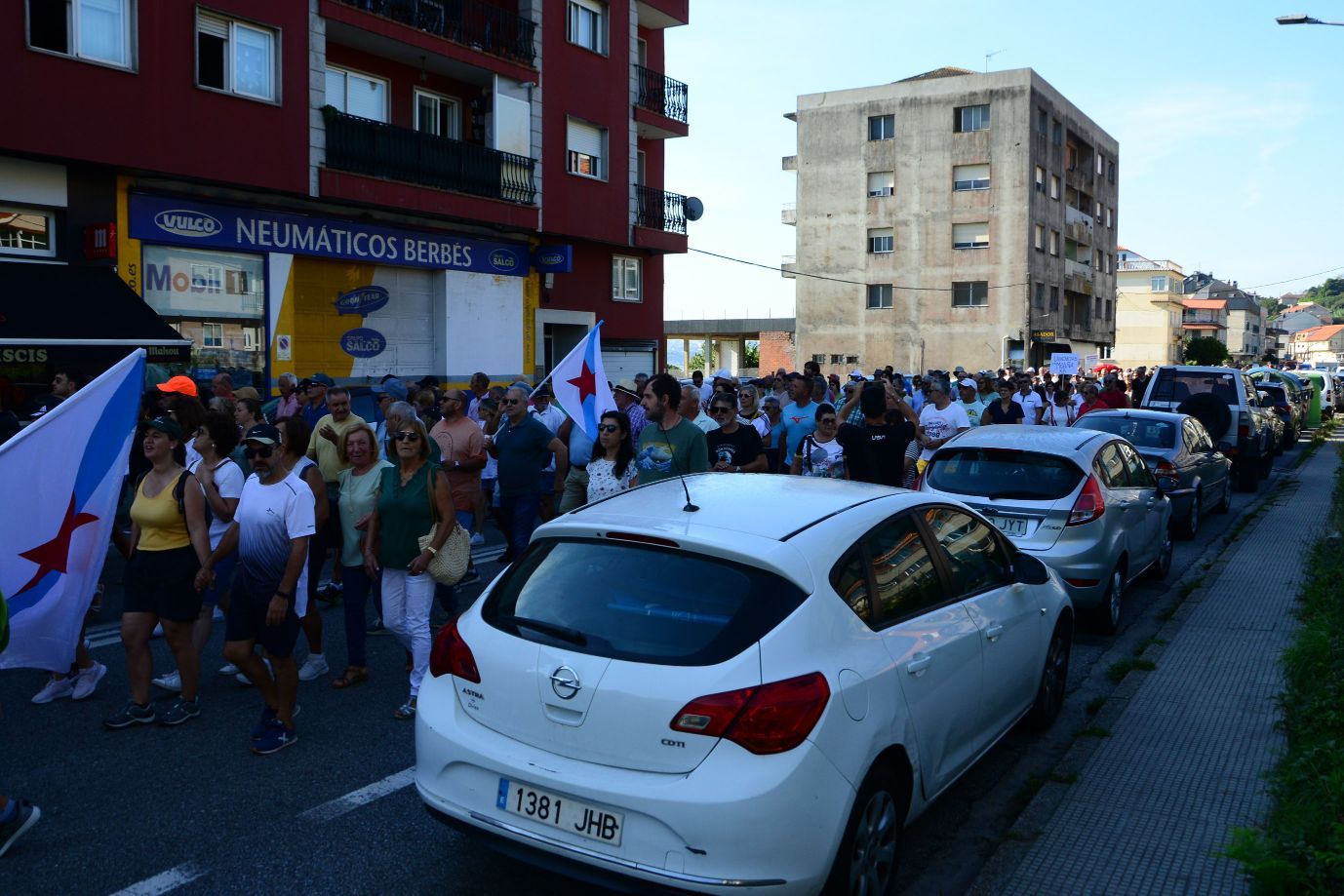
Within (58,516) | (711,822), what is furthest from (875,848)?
(58,516)

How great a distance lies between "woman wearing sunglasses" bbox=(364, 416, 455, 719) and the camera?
628 centimetres

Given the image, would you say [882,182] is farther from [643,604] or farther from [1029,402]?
[643,604]

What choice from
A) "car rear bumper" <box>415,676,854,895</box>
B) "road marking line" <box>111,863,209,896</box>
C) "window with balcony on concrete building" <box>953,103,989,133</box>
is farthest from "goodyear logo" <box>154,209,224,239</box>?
"window with balcony on concrete building" <box>953,103,989,133</box>

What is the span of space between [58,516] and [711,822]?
3.83m

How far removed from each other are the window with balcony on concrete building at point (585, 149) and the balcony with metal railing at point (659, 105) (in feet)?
5.37

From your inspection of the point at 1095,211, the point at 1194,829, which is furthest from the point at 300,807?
the point at 1095,211

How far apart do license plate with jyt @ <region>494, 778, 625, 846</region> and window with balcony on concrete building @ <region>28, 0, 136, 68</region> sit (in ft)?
46.9

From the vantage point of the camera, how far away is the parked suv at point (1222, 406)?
54.5ft

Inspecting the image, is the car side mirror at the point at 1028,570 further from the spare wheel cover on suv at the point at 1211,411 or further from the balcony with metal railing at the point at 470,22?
the balcony with metal railing at the point at 470,22

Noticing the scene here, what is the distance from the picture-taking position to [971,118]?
52.8 meters

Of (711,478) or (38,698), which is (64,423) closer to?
(38,698)

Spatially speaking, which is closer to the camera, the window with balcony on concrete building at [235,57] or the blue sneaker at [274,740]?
the blue sneaker at [274,740]

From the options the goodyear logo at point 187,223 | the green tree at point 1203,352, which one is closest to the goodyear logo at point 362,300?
the goodyear logo at point 187,223

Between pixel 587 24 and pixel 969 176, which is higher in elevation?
pixel 969 176
